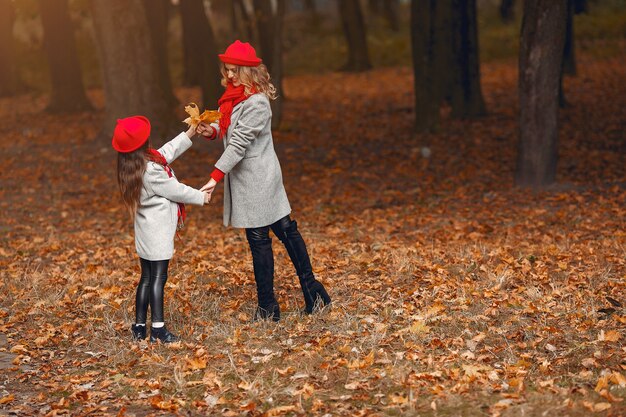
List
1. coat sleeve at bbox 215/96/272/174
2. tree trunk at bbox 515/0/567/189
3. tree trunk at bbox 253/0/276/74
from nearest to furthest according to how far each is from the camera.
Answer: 1. coat sleeve at bbox 215/96/272/174
2. tree trunk at bbox 515/0/567/189
3. tree trunk at bbox 253/0/276/74

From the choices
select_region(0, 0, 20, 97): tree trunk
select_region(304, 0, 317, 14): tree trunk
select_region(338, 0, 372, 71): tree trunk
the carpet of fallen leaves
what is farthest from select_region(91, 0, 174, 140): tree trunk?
select_region(304, 0, 317, 14): tree trunk

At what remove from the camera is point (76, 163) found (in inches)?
646

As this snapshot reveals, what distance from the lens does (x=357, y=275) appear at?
8.52 metres

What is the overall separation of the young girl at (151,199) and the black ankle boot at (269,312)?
0.68m

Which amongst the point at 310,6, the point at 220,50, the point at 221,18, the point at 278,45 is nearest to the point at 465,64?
the point at 278,45

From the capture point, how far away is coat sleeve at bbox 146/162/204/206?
6.41 meters

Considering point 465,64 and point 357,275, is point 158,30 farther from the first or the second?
point 357,275

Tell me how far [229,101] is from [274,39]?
10.7 m

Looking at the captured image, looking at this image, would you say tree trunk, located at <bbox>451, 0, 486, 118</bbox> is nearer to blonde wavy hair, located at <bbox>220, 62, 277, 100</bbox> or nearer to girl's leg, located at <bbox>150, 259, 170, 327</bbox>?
blonde wavy hair, located at <bbox>220, 62, 277, 100</bbox>

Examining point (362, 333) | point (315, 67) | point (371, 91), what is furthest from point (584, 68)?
point (362, 333)

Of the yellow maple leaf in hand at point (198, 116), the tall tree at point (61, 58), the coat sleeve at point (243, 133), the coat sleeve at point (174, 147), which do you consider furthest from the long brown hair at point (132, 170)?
the tall tree at point (61, 58)

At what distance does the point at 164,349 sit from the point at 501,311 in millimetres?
2552

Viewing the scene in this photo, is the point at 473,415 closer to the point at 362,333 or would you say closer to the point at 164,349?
the point at 362,333

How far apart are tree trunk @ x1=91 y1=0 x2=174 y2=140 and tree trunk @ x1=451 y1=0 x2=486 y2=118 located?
6015mm
